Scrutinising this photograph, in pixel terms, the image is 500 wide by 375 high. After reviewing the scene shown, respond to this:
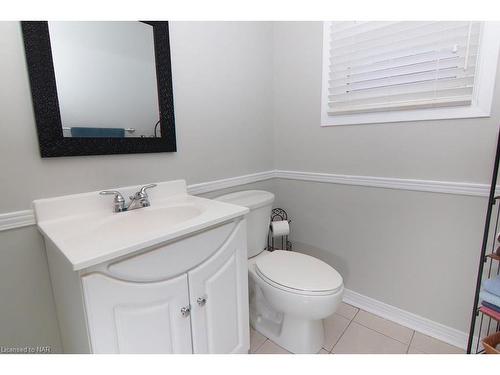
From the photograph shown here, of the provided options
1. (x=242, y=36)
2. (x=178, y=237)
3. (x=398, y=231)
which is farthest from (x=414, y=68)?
(x=178, y=237)

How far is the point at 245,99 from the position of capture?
164 cm

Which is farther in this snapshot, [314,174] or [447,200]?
[314,174]

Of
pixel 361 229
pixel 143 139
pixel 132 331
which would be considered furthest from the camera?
pixel 361 229

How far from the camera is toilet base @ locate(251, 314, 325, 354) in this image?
1.29m

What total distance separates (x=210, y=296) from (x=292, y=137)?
1.20 meters

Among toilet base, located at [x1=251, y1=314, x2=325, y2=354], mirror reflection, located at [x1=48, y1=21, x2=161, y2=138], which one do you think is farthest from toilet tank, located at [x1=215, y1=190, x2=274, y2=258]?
mirror reflection, located at [x1=48, y1=21, x2=161, y2=138]

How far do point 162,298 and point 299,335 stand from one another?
31.8 inches

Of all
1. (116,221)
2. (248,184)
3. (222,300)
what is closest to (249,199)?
(248,184)

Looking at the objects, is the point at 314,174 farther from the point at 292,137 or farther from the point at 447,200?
the point at 447,200

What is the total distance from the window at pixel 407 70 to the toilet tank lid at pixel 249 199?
1.98 feet

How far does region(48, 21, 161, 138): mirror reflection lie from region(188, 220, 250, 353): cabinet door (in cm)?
68

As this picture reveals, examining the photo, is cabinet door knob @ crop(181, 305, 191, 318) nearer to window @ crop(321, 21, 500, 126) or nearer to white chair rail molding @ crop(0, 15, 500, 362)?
white chair rail molding @ crop(0, 15, 500, 362)

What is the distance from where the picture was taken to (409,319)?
1.47m
